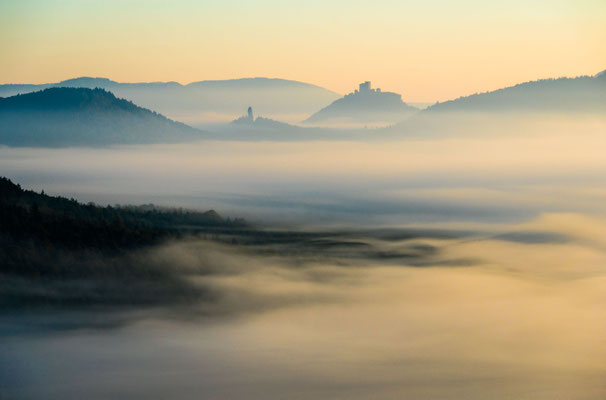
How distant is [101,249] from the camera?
124 metres

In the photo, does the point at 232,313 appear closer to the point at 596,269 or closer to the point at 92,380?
the point at 92,380

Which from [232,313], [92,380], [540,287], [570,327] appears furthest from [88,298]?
[540,287]

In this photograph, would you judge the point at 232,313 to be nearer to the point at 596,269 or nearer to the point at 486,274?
the point at 486,274

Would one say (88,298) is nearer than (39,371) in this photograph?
No

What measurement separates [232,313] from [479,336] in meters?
43.8

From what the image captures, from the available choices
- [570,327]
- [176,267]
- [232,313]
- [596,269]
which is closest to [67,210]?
[176,267]

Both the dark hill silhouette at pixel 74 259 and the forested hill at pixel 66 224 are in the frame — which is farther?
the forested hill at pixel 66 224

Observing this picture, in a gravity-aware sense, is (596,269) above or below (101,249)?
below

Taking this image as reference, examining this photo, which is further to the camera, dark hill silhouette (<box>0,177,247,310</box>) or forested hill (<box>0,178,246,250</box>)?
forested hill (<box>0,178,246,250</box>)

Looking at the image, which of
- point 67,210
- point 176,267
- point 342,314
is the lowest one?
point 342,314

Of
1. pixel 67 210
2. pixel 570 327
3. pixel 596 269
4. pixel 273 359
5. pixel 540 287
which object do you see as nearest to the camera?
pixel 273 359

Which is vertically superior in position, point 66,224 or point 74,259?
point 66,224

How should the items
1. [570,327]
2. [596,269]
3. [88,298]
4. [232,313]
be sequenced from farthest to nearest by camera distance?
[596,269] → [232,313] → [88,298] → [570,327]

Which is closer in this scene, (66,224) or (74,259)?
(74,259)
